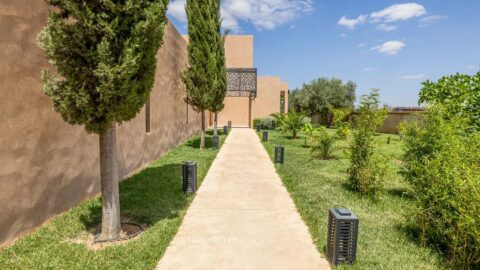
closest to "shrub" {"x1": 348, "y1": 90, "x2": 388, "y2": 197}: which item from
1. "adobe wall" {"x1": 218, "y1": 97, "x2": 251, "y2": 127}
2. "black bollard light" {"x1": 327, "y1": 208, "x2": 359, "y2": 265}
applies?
"black bollard light" {"x1": 327, "y1": 208, "x2": 359, "y2": 265}

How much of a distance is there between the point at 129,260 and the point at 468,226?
167 inches

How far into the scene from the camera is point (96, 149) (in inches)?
250

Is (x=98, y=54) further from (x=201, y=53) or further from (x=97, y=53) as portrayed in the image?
(x=201, y=53)

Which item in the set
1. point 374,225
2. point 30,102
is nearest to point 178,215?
point 30,102

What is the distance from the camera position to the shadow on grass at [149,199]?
5.41 meters

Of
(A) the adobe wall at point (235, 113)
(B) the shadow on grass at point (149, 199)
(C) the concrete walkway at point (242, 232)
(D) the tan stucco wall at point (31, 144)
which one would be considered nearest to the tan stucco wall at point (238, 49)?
(A) the adobe wall at point (235, 113)

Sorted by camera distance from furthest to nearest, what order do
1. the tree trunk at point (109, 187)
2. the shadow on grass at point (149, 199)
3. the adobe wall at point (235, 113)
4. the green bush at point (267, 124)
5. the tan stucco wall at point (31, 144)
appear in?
the adobe wall at point (235, 113)
the green bush at point (267, 124)
the shadow on grass at point (149, 199)
the tree trunk at point (109, 187)
the tan stucco wall at point (31, 144)

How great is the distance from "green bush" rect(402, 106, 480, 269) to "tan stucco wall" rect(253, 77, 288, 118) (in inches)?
1110

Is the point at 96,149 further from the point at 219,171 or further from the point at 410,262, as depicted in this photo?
the point at 410,262

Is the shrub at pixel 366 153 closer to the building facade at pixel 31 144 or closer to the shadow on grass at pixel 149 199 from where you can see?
the shadow on grass at pixel 149 199

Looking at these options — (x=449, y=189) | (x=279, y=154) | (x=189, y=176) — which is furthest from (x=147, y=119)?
(x=449, y=189)

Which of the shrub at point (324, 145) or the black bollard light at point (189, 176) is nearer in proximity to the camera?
the black bollard light at point (189, 176)

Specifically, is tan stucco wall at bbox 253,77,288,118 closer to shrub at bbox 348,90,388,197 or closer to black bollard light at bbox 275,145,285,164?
black bollard light at bbox 275,145,285,164

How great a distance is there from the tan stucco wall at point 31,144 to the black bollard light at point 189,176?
189 centimetres
